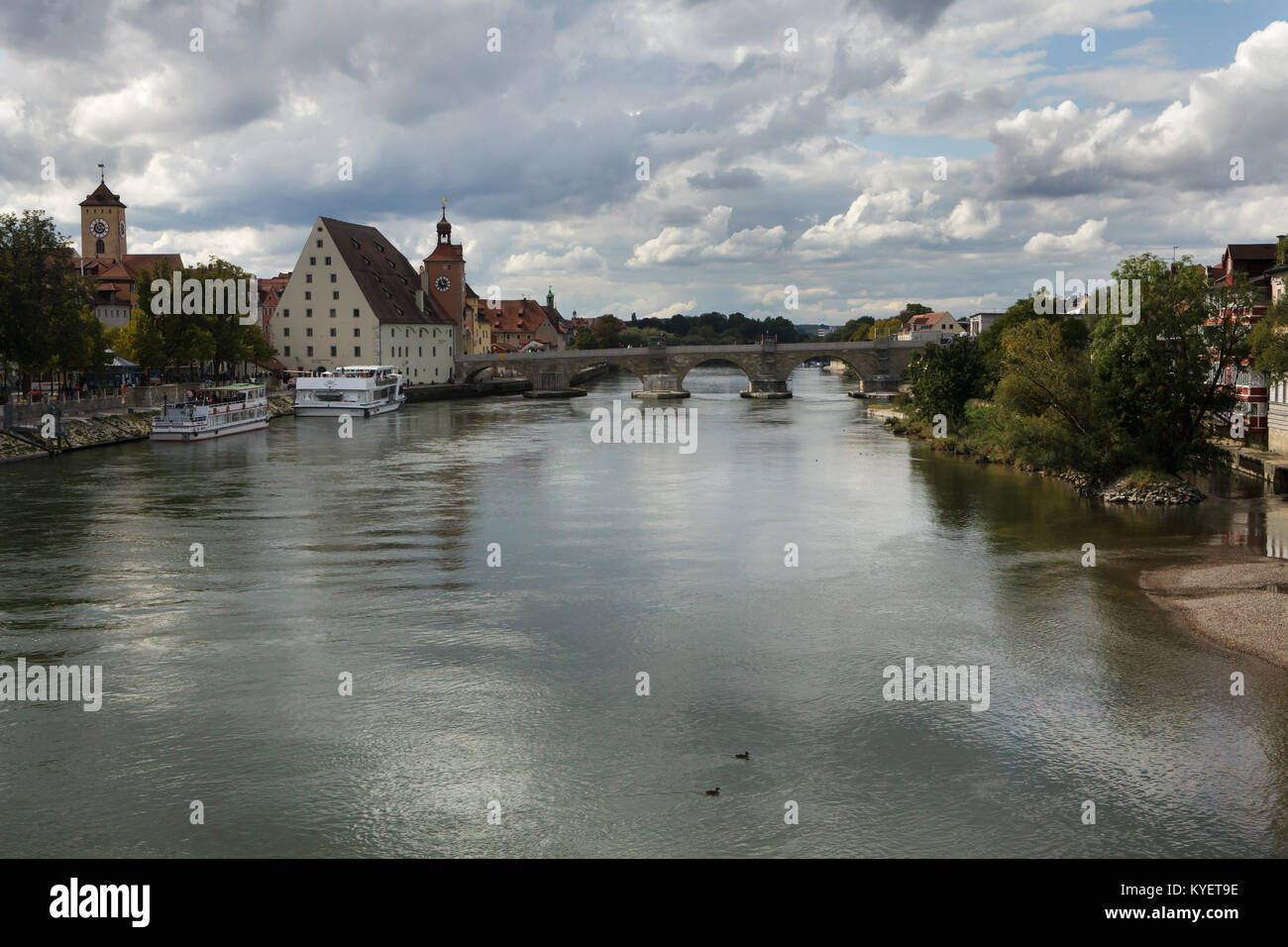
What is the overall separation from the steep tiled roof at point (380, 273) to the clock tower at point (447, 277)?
1.22 m

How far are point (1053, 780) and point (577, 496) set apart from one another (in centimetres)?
2511

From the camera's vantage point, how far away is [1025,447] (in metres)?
40.9

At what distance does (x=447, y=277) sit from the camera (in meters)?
109

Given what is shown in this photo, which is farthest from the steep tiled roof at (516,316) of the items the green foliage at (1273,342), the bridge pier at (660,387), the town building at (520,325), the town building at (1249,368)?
the green foliage at (1273,342)

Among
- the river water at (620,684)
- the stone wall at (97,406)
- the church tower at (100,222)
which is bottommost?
the river water at (620,684)

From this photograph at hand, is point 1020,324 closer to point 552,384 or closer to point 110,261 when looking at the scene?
point 552,384

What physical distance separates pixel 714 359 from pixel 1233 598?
86.6 meters

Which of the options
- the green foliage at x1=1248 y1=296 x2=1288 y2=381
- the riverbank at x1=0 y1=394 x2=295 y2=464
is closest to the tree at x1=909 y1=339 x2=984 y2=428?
the green foliage at x1=1248 y1=296 x2=1288 y2=381

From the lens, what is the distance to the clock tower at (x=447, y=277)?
108062 mm

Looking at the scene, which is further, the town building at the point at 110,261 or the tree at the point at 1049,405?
the town building at the point at 110,261

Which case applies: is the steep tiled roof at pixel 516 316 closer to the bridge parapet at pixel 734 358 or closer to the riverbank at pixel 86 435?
→ the bridge parapet at pixel 734 358

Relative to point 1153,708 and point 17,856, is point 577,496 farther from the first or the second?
point 17,856

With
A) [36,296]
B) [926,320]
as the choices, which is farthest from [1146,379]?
[926,320]
